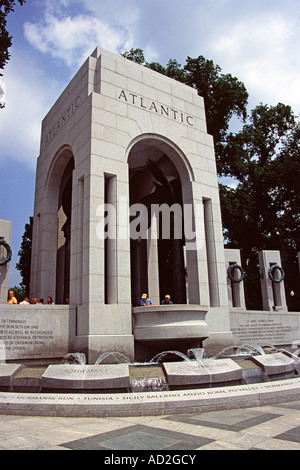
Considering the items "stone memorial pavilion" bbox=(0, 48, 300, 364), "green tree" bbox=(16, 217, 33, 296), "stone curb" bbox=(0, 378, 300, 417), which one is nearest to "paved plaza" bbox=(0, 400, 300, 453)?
"stone curb" bbox=(0, 378, 300, 417)

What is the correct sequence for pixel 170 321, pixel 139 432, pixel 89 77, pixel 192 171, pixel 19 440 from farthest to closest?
1. pixel 192 171
2. pixel 89 77
3. pixel 170 321
4. pixel 139 432
5. pixel 19 440

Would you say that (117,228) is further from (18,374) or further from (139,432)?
(139,432)

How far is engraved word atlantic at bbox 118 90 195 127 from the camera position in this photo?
17.2 metres

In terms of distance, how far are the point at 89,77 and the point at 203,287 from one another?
36.5 feet

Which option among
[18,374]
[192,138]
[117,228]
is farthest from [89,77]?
[18,374]

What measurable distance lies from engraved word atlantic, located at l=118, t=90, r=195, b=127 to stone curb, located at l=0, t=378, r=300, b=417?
1364 cm

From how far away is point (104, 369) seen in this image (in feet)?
27.7

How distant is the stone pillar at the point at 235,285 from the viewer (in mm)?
26469

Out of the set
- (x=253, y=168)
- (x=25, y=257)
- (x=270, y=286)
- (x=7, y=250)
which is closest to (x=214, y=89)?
(x=253, y=168)

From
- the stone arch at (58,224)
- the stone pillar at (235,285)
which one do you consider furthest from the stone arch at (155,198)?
the stone pillar at (235,285)

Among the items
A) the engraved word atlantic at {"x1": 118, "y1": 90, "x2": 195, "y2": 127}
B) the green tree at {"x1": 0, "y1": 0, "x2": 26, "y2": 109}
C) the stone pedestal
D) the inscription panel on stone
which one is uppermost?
the green tree at {"x1": 0, "y1": 0, "x2": 26, "y2": 109}

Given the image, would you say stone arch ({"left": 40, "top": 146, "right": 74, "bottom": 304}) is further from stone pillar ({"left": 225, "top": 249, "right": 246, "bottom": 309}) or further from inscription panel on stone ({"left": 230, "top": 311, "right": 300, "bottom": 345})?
stone pillar ({"left": 225, "top": 249, "right": 246, "bottom": 309})

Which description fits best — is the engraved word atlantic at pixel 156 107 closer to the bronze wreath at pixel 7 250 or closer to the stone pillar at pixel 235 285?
the bronze wreath at pixel 7 250
